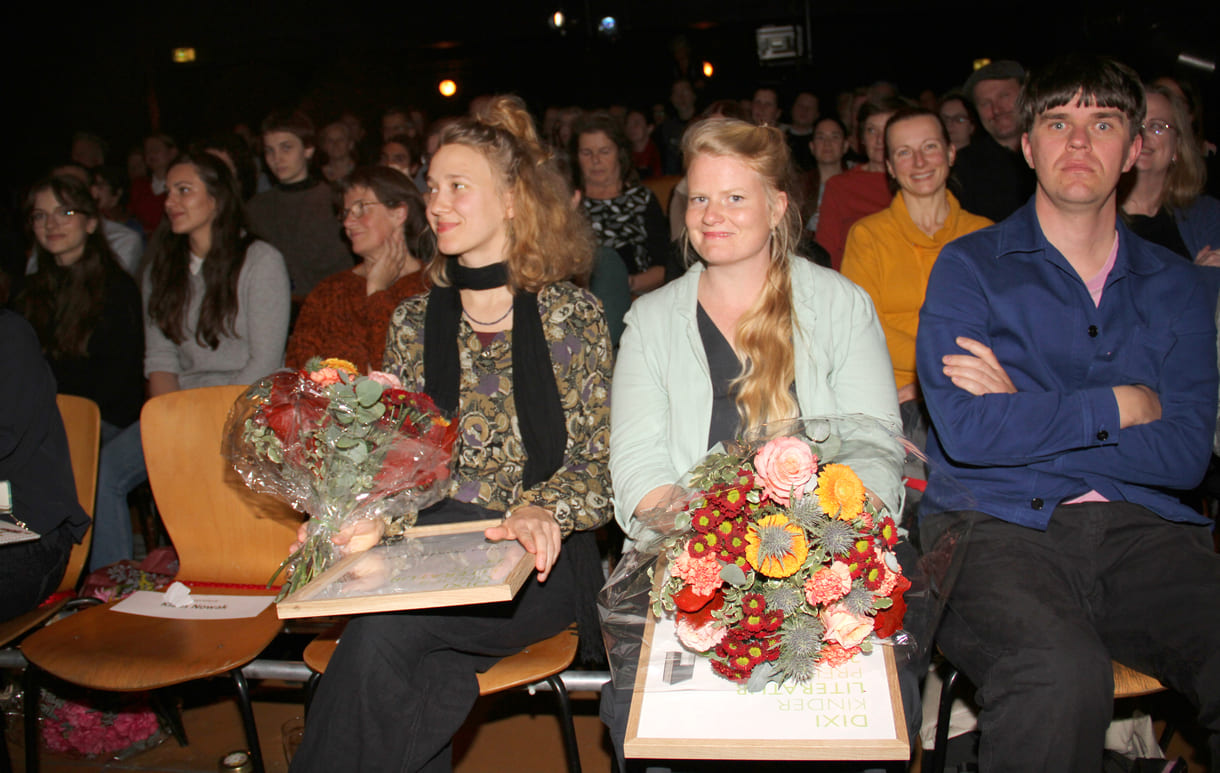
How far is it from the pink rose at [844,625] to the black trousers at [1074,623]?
283 mm

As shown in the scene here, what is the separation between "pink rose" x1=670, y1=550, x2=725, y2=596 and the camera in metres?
1.38

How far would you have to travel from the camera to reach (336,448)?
6.16ft

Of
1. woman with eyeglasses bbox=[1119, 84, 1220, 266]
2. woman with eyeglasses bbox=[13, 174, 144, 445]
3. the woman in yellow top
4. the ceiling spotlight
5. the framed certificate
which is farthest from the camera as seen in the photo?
the ceiling spotlight

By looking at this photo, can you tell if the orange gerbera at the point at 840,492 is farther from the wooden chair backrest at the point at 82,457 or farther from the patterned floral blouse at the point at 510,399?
the wooden chair backrest at the point at 82,457

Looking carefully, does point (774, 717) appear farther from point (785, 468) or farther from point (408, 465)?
point (408, 465)

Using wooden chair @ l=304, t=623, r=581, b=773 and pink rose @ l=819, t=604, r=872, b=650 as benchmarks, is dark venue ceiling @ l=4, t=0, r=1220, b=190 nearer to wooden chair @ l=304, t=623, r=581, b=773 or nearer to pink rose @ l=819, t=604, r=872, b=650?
wooden chair @ l=304, t=623, r=581, b=773

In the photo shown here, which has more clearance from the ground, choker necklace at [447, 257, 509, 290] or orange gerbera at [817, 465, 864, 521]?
choker necklace at [447, 257, 509, 290]

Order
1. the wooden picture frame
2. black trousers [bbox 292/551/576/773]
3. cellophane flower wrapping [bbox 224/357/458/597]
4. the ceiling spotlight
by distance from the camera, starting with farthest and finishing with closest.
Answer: the ceiling spotlight, cellophane flower wrapping [bbox 224/357/458/597], black trousers [bbox 292/551/576/773], the wooden picture frame

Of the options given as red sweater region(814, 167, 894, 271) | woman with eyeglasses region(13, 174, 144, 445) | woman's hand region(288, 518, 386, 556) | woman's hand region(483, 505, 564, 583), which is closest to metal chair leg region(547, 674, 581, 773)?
woman's hand region(483, 505, 564, 583)

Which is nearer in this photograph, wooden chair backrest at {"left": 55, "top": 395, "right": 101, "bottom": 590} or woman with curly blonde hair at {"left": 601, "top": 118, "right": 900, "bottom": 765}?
woman with curly blonde hair at {"left": 601, "top": 118, "right": 900, "bottom": 765}

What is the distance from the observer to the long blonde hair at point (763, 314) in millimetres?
2064

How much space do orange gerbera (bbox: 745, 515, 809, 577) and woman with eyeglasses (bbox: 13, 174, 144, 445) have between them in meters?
3.11

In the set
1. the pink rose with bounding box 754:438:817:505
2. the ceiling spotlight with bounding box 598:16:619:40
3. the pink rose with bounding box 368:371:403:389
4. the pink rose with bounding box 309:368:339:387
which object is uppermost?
the ceiling spotlight with bounding box 598:16:619:40

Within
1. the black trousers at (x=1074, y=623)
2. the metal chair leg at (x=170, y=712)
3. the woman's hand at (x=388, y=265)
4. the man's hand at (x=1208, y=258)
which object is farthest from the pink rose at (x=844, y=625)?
the woman's hand at (x=388, y=265)
